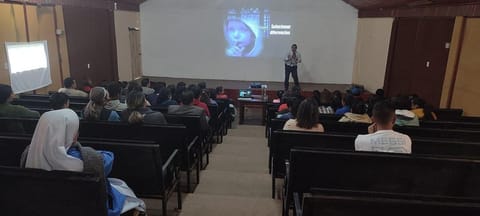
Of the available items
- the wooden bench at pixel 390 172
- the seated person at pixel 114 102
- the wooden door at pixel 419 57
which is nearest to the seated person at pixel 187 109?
the seated person at pixel 114 102

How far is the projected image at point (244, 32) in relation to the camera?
9.74 m

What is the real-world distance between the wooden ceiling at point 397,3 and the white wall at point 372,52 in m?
0.33

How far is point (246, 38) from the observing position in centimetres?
999

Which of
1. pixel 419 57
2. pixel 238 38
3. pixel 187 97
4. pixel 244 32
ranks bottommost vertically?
pixel 187 97

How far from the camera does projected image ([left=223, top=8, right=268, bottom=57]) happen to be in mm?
9742

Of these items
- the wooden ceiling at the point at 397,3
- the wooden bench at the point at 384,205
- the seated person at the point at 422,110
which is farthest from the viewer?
the wooden ceiling at the point at 397,3

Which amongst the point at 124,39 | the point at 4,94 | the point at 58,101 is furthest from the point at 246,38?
the point at 58,101

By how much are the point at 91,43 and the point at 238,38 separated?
4006mm

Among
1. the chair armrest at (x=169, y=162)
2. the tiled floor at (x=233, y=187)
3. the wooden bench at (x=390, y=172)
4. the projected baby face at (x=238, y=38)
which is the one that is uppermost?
the projected baby face at (x=238, y=38)

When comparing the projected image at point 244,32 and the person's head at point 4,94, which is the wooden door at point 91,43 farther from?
the person's head at point 4,94

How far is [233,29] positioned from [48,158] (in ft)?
27.9

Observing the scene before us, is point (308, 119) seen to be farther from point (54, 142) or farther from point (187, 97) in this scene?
point (54, 142)

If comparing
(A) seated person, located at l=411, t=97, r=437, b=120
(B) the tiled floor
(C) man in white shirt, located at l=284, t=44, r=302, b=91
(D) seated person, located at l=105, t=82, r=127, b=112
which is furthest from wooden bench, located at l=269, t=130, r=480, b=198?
(C) man in white shirt, located at l=284, t=44, r=302, b=91

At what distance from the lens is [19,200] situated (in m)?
1.88
